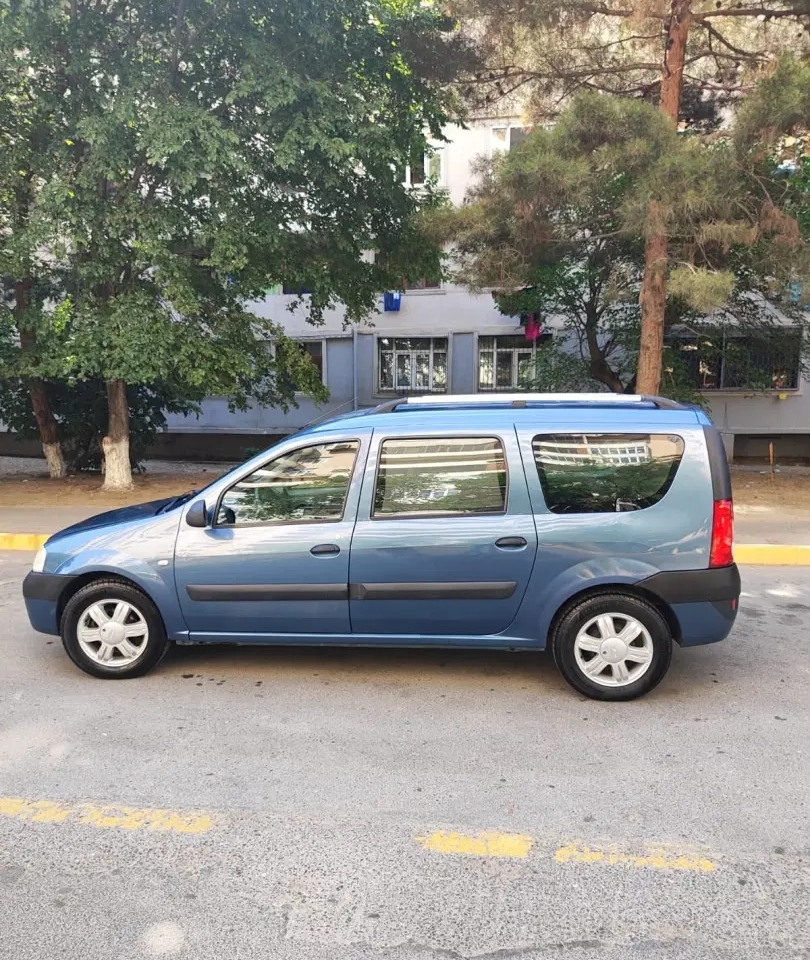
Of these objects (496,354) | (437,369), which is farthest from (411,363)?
(496,354)

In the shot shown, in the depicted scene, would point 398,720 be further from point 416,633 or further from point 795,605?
point 795,605

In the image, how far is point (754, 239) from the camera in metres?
9.52

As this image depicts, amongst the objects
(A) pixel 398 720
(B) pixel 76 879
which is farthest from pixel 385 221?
(B) pixel 76 879

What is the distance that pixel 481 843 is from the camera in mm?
2646

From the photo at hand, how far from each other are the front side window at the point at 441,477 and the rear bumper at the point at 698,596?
1019 mm

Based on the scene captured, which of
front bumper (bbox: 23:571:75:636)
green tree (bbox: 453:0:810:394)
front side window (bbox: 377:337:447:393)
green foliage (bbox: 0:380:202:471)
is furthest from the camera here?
front side window (bbox: 377:337:447:393)

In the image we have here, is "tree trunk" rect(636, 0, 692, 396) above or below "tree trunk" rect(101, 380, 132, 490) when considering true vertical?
above

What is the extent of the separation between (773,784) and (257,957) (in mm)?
2333

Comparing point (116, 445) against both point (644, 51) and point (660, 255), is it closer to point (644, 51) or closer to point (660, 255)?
point (660, 255)

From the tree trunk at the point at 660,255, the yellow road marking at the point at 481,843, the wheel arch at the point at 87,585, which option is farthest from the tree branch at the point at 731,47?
the yellow road marking at the point at 481,843

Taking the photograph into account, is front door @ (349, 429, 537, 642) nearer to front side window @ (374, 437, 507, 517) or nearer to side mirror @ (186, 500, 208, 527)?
front side window @ (374, 437, 507, 517)

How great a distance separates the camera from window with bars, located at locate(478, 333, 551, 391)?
21.1 m

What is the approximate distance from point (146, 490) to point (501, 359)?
1255 centimetres

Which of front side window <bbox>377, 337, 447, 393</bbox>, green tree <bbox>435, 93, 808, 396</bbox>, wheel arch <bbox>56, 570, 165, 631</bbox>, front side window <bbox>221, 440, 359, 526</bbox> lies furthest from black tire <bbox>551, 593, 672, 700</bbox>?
front side window <bbox>377, 337, 447, 393</bbox>
